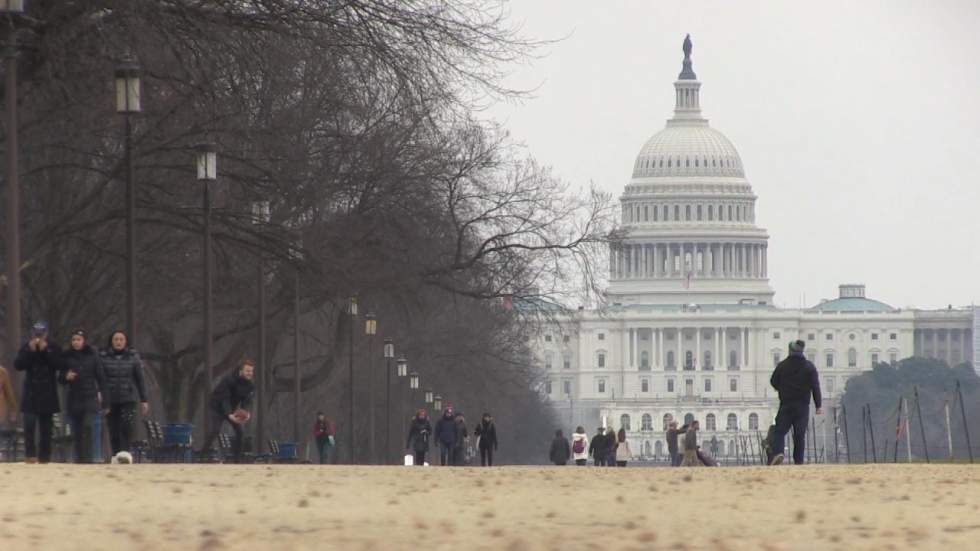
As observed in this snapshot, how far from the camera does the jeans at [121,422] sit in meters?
33.3

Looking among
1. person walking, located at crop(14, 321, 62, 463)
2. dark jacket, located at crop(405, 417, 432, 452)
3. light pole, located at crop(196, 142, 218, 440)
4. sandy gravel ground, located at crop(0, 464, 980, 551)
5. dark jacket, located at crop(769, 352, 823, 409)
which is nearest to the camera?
sandy gravel ground, located at crop(0, 464, 980, 551)

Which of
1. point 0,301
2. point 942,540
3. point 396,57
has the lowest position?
point 942,540

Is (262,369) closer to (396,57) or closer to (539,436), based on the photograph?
(396,57)

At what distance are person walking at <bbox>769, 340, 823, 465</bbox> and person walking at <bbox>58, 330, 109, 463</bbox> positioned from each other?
9012mm

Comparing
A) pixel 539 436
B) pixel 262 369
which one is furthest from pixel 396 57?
pixel 539 436

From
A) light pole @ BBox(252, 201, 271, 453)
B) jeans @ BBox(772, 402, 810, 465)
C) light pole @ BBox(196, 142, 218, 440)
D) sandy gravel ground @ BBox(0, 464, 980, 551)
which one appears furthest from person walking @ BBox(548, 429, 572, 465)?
sandy gravel ground @ BBox(0, 464, 980, 551)

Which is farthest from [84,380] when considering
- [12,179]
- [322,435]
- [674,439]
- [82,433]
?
[674,439]

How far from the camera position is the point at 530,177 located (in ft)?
192

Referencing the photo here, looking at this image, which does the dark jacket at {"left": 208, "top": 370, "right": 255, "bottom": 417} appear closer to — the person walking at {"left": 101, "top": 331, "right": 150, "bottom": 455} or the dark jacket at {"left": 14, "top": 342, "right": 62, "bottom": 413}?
the person walking at {"left": 101, "top": 331, "right": 150, "bottom": 455}

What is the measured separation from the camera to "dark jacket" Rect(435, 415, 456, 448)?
62906 mm

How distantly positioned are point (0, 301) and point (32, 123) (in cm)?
262

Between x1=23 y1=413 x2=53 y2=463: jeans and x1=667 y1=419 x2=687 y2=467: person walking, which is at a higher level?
x1=667 y1=419 x2=687 y2=467: person walking

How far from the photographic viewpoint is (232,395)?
38500 millimetres

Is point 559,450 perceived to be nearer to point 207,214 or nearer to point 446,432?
point 446,432
